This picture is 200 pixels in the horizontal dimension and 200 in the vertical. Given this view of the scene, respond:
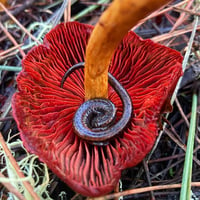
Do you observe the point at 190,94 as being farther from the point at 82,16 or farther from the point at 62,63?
the point at 82,16

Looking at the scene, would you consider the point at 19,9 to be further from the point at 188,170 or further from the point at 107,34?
the point at 188,170

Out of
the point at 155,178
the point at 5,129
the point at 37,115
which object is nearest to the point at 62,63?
the point at 37,115

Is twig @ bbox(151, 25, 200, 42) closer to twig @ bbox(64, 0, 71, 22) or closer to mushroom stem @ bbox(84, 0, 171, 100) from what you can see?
twig @ bbox(64, 0, 71, 22)

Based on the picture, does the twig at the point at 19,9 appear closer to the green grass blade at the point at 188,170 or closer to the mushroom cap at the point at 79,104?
the mushroom cap at the point at 79,104

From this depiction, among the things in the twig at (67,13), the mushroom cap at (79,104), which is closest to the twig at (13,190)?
the mushroom cap at (79,104)

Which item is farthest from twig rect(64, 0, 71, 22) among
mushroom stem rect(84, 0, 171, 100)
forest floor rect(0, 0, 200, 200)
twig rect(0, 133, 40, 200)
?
twig rect(0, 133, 40, 200)

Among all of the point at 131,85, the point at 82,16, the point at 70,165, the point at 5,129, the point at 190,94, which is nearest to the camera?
the point at 70,165
